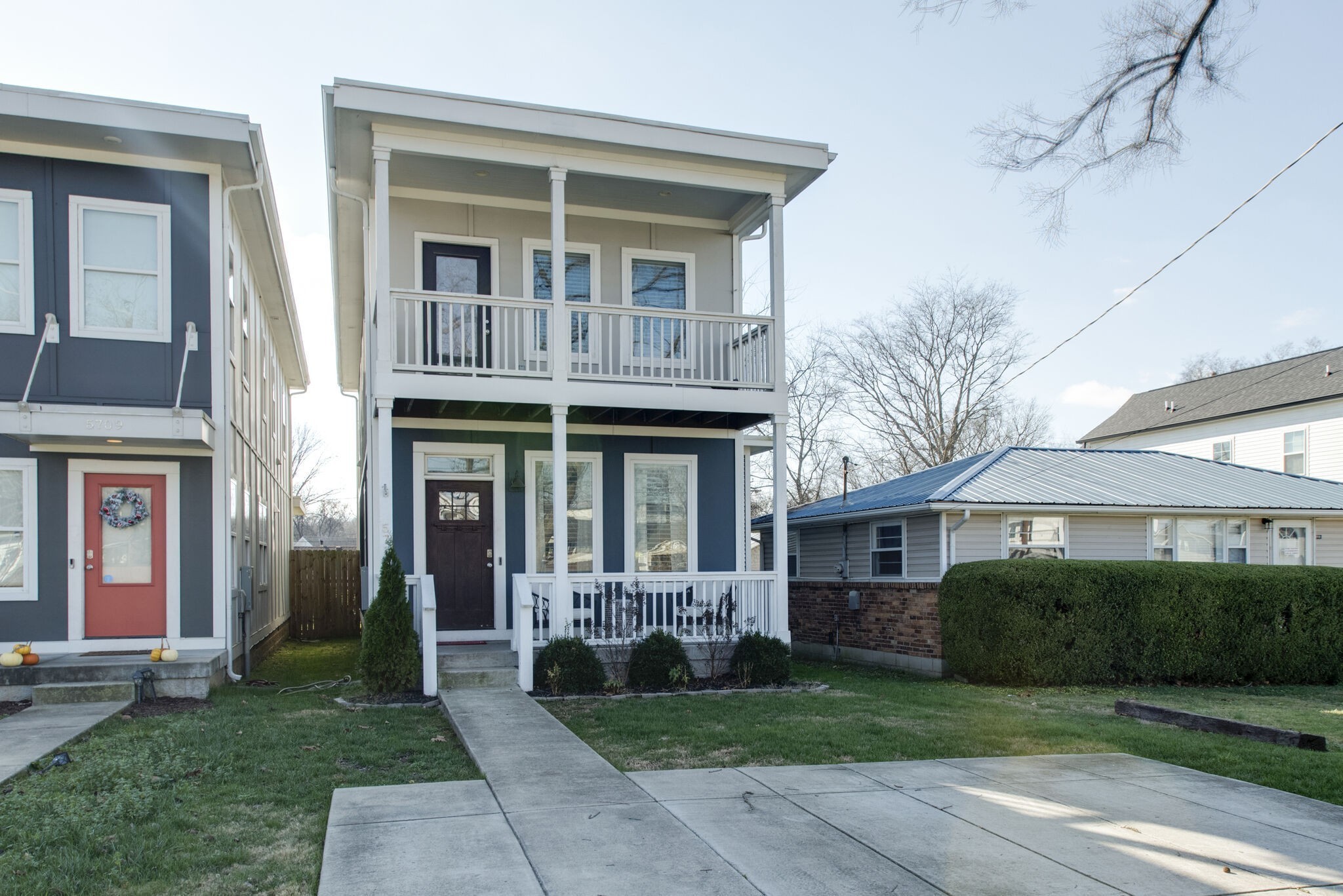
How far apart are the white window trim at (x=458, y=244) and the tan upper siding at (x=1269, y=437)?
20261mm

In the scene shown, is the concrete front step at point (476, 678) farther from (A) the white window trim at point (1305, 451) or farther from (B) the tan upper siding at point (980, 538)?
(A) the white window trim at point (1305, 451)

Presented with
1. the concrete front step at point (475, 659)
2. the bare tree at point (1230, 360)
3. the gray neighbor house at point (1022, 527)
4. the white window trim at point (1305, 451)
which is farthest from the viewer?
the bare tree at point (1230, 360)

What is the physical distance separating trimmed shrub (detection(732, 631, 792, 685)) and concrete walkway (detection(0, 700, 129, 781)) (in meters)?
6.14

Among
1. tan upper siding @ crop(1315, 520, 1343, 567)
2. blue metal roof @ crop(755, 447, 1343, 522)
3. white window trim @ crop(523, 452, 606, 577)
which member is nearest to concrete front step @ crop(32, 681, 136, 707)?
white window trim @ crop(523, 452, 606, 577)

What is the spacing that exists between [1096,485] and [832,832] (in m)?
11.7

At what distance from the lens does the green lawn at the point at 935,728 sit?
23.6ft

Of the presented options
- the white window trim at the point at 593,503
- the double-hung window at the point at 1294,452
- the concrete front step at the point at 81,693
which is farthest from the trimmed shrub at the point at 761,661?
the double-hung window at the point at 1294,452

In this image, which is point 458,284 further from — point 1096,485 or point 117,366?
point 1096,485

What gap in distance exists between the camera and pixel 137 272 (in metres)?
10.7

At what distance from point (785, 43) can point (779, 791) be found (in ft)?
16.9

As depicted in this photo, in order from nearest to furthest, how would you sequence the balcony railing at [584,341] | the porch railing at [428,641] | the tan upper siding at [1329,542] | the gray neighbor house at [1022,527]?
the porch railing at [428,641] → the balcony railing at [584,341] → the gray neighbor house at [1022,527] → the tan upper siding at [1329,542]

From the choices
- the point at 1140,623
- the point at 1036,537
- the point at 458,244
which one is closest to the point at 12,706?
the point at 458,244

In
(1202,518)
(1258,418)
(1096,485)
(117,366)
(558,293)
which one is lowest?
(1202,518)

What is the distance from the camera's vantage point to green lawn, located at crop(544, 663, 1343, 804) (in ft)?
23.6
